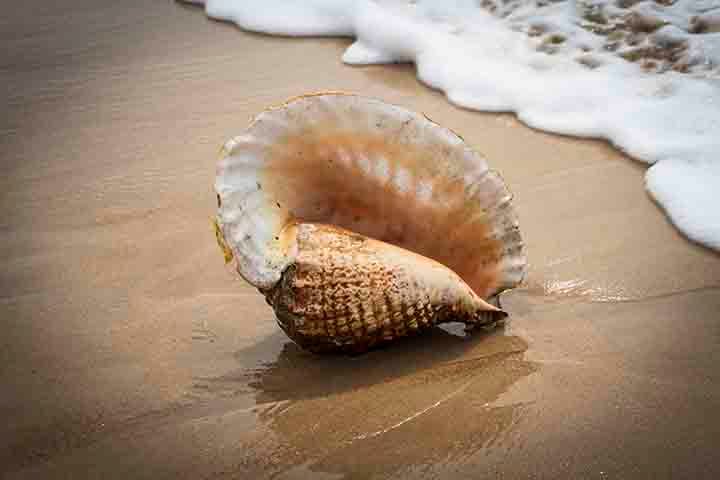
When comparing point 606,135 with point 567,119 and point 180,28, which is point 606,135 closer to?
point 567,119

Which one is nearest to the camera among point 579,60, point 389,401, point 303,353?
point 389,401

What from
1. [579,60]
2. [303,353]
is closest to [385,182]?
[303,353]

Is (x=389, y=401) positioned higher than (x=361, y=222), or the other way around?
(x=361, y=222)

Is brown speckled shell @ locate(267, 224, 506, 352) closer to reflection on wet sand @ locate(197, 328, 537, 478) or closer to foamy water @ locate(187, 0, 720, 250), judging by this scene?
reflection on wet sand @ locate(197, 328, 537, 478)

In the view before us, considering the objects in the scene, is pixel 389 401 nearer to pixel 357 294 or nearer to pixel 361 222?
pixel 357 294

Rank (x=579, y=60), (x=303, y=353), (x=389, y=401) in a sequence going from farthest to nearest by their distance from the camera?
(x=579, y=60) < (x=303, y=353) < (x=389, y=401)

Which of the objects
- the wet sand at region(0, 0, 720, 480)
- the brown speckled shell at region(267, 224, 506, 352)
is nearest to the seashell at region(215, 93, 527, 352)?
the brown speckled shell at region(267, 224, 506, 352)

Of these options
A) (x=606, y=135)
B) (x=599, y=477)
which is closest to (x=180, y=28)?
(x=606, y=135)

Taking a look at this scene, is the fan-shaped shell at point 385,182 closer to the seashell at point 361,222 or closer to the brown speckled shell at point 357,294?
the seashell at point 361,222
